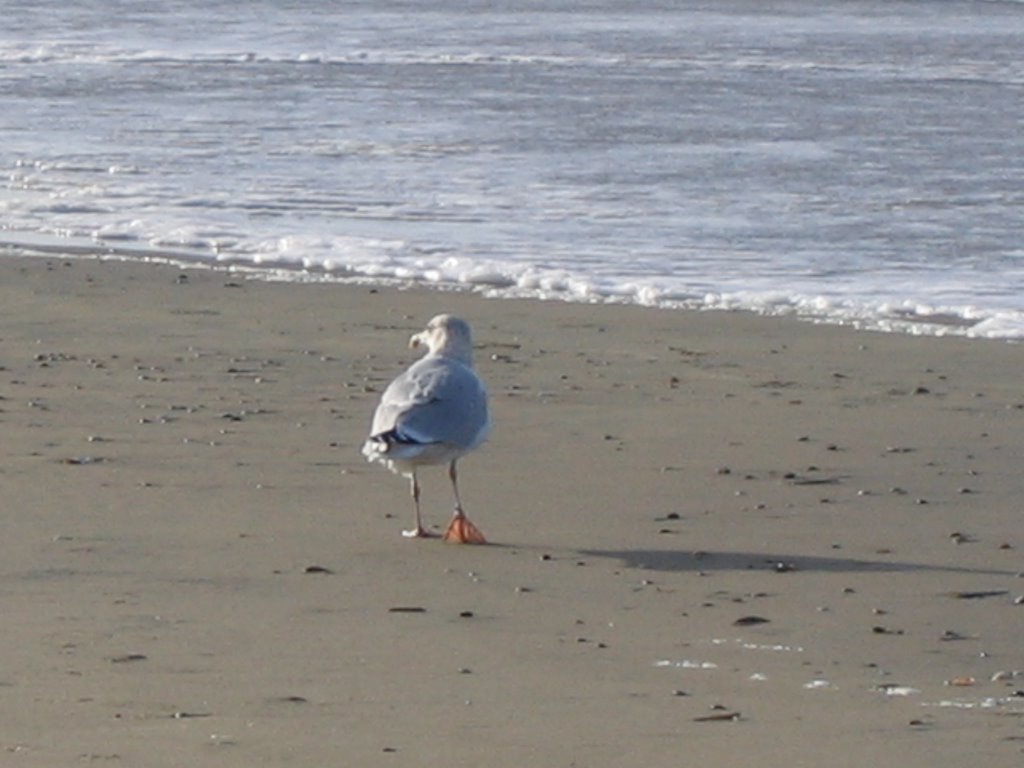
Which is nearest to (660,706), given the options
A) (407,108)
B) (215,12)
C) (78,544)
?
(78,544)

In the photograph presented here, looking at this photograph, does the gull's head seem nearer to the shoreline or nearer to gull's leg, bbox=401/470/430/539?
gull's leg, bbox=401/470/430/539

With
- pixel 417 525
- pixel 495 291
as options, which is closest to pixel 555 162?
pixel 495 291

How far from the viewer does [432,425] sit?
6.71 metres

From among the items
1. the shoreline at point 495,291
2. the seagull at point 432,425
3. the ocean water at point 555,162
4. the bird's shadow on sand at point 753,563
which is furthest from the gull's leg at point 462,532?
the ocean water at point 555,162

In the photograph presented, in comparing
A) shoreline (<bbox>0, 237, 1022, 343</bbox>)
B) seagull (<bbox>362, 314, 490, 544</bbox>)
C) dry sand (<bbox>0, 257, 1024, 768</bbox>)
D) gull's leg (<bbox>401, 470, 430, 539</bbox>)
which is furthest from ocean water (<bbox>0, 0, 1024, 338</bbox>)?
gull's leg (<bbox>401, 470, 430, 539</bbox>)

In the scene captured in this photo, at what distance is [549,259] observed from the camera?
12.6m

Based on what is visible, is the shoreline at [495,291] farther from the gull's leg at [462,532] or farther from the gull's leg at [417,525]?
the gull's leg at [462,532]

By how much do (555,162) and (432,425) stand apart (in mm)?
10776

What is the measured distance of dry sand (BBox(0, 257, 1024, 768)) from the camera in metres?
4.78

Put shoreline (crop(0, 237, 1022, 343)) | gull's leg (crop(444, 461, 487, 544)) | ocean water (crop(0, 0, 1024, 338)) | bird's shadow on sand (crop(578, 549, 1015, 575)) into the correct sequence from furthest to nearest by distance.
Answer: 1. ocean water (crop(0, 0, 1024, 338))
2. shoreline (crop(0, 237, 1022, 343))
3. gull's leg (crop(444, 461, 487, 544))
4. bird's shadow on sand (crop(578, 549, 1015, 575))

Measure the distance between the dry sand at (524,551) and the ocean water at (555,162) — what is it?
5.82ft

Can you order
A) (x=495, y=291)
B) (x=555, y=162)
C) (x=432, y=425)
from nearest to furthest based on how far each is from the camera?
1. (x=432, y=425)
2. (x=495, y=291)
3. (x=555, y=162)

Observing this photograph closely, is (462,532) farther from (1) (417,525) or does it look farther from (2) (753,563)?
(2) (753,563)

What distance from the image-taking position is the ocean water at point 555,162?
12.3 metres
